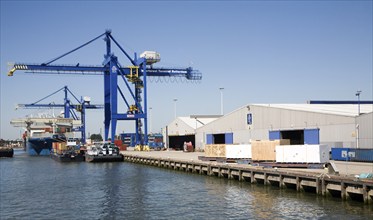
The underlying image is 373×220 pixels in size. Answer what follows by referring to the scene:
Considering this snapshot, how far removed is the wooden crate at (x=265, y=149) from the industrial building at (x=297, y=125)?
8.02 metres

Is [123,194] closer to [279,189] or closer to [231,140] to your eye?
[279,189]

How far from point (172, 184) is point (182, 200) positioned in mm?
7792

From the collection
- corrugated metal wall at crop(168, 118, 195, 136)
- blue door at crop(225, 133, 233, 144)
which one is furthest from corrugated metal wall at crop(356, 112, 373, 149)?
corrugated metal wall at crop(168, 118, 195, 136)

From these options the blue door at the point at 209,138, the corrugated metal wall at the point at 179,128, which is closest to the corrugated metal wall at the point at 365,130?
the blue door at the point at 209,138

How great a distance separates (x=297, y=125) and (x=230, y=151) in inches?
362

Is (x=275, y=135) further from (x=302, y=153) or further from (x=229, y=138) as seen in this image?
(x=302, y=153)

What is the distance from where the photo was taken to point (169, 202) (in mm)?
23578

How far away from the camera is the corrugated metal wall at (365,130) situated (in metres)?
35.7

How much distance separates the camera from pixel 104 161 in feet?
198

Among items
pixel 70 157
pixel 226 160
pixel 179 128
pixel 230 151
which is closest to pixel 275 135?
pixel 226 160

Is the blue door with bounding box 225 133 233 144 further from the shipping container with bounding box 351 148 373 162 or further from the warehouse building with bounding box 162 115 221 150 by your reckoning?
the shipping container with bounding box 351 148 373 162

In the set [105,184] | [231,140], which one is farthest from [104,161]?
[105,184]

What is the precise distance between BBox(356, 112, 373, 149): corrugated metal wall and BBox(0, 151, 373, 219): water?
1307 cm

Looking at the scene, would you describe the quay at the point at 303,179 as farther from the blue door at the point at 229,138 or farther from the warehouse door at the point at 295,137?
the blue door at the point at 229,138
